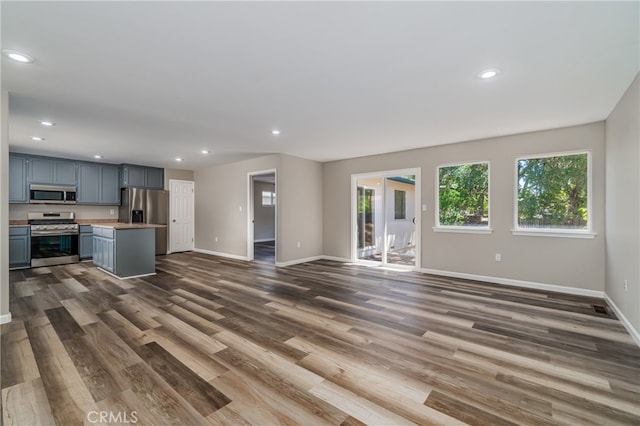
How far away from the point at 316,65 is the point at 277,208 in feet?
13.0

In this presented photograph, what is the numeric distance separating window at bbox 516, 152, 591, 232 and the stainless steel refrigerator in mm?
8223

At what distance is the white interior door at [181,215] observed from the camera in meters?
7.95

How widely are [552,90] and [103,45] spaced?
4.15 meters

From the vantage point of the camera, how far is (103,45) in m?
2.10

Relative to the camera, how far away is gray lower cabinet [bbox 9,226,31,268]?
5.56m

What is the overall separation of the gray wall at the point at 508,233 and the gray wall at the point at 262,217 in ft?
18.7

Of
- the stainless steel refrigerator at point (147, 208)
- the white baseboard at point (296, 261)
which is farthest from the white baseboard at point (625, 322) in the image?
the stainless steel refrigerator at point (147, 208)

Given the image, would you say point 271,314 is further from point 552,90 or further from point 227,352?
point 552,90

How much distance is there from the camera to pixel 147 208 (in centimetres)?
736

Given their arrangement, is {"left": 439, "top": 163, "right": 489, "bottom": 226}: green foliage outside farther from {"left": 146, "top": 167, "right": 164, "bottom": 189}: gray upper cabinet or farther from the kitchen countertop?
{"left": 146, "top": 167, "right": 164, "bottom": 189}: gray upper cabinet

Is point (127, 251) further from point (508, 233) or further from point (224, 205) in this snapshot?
point (508, 233)

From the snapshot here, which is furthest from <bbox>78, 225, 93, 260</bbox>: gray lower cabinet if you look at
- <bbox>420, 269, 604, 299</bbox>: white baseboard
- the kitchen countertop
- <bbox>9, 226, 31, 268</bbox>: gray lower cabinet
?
<bbox>420, 269, 604, 299</bbox>: white baseboard

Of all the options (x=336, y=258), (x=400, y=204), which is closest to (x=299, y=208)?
(x=336, y=258)

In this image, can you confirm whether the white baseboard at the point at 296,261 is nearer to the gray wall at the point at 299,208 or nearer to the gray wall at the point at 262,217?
the gray wall at the point at 299,208
